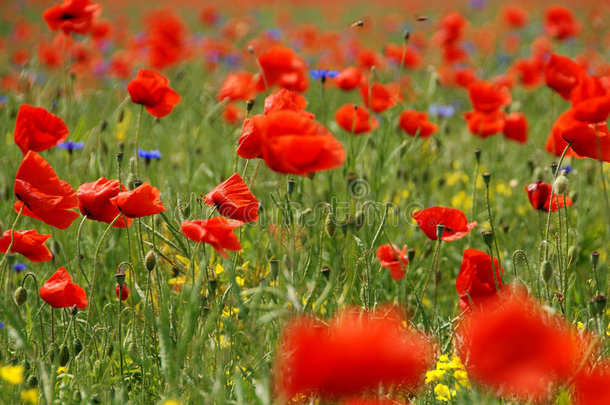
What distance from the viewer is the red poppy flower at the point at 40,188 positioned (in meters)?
1.73

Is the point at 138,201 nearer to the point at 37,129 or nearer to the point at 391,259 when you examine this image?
the point at 37,129

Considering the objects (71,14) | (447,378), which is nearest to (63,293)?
(447,378)

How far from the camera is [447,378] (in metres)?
1.71

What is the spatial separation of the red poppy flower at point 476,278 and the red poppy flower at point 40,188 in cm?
99

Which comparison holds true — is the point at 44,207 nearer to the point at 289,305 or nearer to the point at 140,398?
the point at 140,398

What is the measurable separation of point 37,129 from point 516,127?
6.27 ft

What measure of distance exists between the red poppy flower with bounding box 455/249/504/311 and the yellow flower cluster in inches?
8.8

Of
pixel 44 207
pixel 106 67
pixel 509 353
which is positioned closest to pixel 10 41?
pixel 106 67

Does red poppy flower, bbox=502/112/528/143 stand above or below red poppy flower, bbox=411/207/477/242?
below

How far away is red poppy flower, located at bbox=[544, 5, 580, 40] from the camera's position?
15.4 ft

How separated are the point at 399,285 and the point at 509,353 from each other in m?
1.43

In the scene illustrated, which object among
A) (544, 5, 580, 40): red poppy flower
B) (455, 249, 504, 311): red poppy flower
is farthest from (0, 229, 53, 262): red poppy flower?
(544, 5, 580, 40): red poppy flower

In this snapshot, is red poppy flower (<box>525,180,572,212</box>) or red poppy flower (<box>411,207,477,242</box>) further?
red poppy flower (<box>525,180,572,212</box>)

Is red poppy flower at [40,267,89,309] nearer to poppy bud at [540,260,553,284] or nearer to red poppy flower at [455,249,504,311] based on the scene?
red poppy flower at [455,249,504,311]
